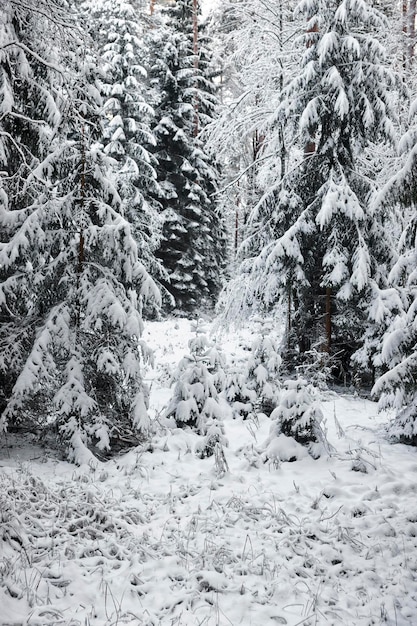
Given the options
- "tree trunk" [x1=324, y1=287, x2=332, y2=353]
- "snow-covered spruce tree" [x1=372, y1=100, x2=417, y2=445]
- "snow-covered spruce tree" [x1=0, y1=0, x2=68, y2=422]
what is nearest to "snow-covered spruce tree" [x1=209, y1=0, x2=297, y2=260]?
"tree trunk" [x1=324, y1=287, x2=332, y2=353]

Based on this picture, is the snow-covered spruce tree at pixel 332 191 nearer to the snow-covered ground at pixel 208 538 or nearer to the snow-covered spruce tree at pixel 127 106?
the snow-covered ground at pixel 208 538

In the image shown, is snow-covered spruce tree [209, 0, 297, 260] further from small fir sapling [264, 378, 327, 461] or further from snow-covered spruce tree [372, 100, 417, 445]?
small fir sapling [264, 378, 327, 461]

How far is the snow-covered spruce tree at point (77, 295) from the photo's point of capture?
20.5 ft

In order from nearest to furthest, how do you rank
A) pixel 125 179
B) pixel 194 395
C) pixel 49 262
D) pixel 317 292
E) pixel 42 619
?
pixel 42 619 → pixel 49 262 → pixel 194 395 → pixel 317 292 → pixel 125 179

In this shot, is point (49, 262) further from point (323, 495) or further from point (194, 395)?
point (323, 495)

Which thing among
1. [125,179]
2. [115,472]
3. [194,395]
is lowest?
[115,472]

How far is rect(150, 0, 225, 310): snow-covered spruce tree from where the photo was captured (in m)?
21.4

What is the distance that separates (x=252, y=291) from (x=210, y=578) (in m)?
8.17

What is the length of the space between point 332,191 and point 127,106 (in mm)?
12207

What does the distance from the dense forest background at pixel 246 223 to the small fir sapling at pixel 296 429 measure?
0.15 feet

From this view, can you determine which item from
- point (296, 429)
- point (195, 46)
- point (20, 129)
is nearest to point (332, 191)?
point (296, 429)

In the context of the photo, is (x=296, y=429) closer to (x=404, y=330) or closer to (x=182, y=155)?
(x=404, y=330)

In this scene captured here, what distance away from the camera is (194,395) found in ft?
25.7

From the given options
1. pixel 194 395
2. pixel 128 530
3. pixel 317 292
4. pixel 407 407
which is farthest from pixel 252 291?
pixel 128 530
